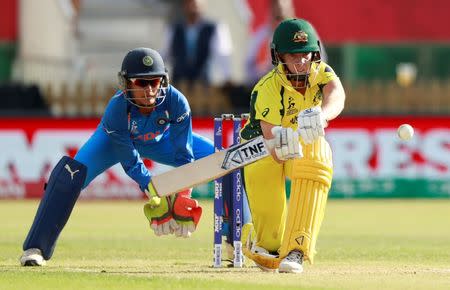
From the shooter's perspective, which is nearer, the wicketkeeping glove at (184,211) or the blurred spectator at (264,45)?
the wicketkeeping glove at (184,211)

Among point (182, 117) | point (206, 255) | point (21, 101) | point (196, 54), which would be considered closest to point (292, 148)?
point (182, 117)

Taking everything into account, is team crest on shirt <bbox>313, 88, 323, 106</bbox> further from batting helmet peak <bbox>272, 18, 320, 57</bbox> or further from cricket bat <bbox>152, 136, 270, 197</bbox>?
cricket bat <bbox>152, 136, 270, 197</bbox>

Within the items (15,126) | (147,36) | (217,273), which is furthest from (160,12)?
(217,273)

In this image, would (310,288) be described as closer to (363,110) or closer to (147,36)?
(363,110)

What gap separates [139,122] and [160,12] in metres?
11.9

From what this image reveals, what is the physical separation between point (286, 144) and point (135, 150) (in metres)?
1.62

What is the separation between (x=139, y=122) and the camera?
9297 millimetres

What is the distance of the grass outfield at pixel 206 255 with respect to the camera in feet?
26.0

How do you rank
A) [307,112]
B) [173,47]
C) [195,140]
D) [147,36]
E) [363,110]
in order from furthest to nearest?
[147,36] → [363,110] → [173,47] → [195,140] → [307,112]

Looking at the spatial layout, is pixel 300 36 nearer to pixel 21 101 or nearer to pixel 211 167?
pixel 211 167

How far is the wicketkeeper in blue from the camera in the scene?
8930mm

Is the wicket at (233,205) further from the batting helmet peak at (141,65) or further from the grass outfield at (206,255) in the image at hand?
the batting helmet peak at (141,65)

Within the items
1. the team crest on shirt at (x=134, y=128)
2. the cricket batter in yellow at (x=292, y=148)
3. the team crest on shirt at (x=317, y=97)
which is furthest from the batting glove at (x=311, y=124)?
the team crest on shirt at (x=134, y=128)

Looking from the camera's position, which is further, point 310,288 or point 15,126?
point 15,126
